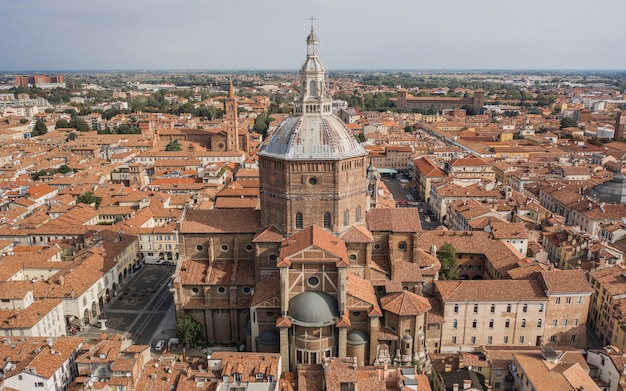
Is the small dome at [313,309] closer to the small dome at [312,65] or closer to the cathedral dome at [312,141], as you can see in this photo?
the cathedral dome at [312,141]

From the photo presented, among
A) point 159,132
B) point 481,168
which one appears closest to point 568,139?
point 481,168

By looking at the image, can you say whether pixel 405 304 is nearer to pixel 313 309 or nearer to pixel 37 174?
pixel 313 309

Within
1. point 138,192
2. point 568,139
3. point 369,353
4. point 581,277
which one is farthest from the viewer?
point 568,139

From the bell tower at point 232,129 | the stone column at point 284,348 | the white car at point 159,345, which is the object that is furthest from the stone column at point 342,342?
the bell tower at point 232,129

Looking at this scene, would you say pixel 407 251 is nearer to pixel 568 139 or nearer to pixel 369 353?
pixel 369 353

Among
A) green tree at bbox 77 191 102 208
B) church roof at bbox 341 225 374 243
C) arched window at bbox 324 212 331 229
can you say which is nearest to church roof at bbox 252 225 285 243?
arched window at bbox 324 212 331 229

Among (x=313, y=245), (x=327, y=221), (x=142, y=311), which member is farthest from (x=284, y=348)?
(x=142, y=311)
